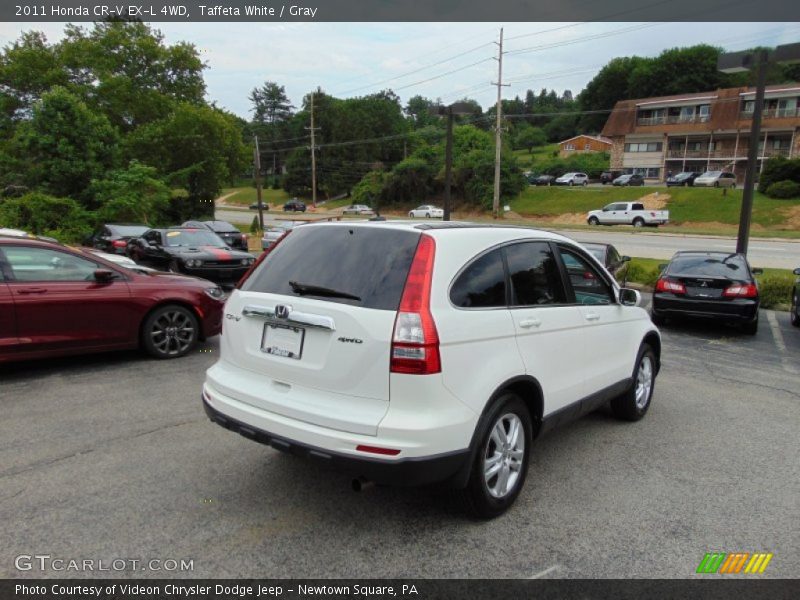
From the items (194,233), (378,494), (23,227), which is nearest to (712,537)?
(378,494)

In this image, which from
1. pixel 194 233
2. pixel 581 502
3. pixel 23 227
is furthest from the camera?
pixel 23 227

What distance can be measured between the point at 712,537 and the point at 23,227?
23.7 m

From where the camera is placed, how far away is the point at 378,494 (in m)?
3.77

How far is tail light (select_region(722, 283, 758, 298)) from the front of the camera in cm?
931

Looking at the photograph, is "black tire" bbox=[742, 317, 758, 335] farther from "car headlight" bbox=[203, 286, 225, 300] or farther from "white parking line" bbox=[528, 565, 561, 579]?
"car headlight" bbox=[203, 286, 225, 300]

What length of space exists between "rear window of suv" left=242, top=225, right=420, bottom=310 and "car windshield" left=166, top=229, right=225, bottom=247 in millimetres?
11481

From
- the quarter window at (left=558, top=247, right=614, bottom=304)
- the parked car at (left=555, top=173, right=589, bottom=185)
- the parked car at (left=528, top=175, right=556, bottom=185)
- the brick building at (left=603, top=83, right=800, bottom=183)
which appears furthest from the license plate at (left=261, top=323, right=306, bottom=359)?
the brick building at (left=603, top=83, right=800, bottom=183)

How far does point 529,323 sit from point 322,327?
53.2 inches

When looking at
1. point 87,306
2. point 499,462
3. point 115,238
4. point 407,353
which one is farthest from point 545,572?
point 115,238

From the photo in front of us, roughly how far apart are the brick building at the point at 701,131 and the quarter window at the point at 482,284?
6315 centimetres

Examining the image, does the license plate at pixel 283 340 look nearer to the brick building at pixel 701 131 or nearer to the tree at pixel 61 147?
the tree at pixel 61 147

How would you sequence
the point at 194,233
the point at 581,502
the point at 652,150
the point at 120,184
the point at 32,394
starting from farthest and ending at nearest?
the point at 652,150 → the point at 120,184 → the point at 194,233 → the point at 32,394 → the point at 581,502

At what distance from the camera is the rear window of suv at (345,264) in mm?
3158

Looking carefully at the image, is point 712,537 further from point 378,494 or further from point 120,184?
point 120,184
